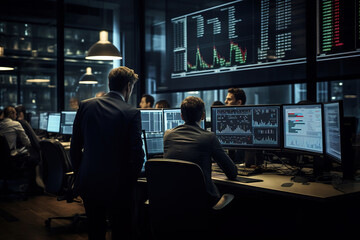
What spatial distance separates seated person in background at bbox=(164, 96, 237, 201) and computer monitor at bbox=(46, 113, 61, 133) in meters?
4.17

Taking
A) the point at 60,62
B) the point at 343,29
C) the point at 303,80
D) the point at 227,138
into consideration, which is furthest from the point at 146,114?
the point at 60,62

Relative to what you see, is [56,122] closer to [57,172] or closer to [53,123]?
[53,123]

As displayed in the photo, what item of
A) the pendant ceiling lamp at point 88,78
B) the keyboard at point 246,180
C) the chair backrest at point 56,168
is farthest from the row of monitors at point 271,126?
the pendant ceiling lamp at point 88,78

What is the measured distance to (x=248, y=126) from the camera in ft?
10.7

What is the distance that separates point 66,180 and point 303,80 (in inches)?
103

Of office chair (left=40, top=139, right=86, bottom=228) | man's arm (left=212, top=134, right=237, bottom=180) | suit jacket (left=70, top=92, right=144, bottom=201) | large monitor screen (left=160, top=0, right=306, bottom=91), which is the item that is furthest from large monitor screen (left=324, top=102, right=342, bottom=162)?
office chair (left=40, top=139, right=86, bottom=228)

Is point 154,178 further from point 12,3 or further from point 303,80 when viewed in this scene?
point 12,3

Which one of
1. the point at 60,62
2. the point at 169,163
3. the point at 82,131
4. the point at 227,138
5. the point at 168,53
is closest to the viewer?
the point at 169,163

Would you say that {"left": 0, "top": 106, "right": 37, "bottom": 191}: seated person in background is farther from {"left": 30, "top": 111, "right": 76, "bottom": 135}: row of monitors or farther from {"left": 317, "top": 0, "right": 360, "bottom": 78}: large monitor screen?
{"left": 317, "top": 0, "right": 360, "bottom": 78}: large monitor screen

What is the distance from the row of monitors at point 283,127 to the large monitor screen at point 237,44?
126 centimetres

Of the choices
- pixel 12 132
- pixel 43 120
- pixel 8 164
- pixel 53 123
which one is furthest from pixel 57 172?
pixel 43 120

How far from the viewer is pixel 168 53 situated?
5902mm

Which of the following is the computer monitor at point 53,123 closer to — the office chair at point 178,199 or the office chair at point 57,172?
the office chair at point 57,172

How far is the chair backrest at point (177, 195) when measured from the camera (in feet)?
7.09
